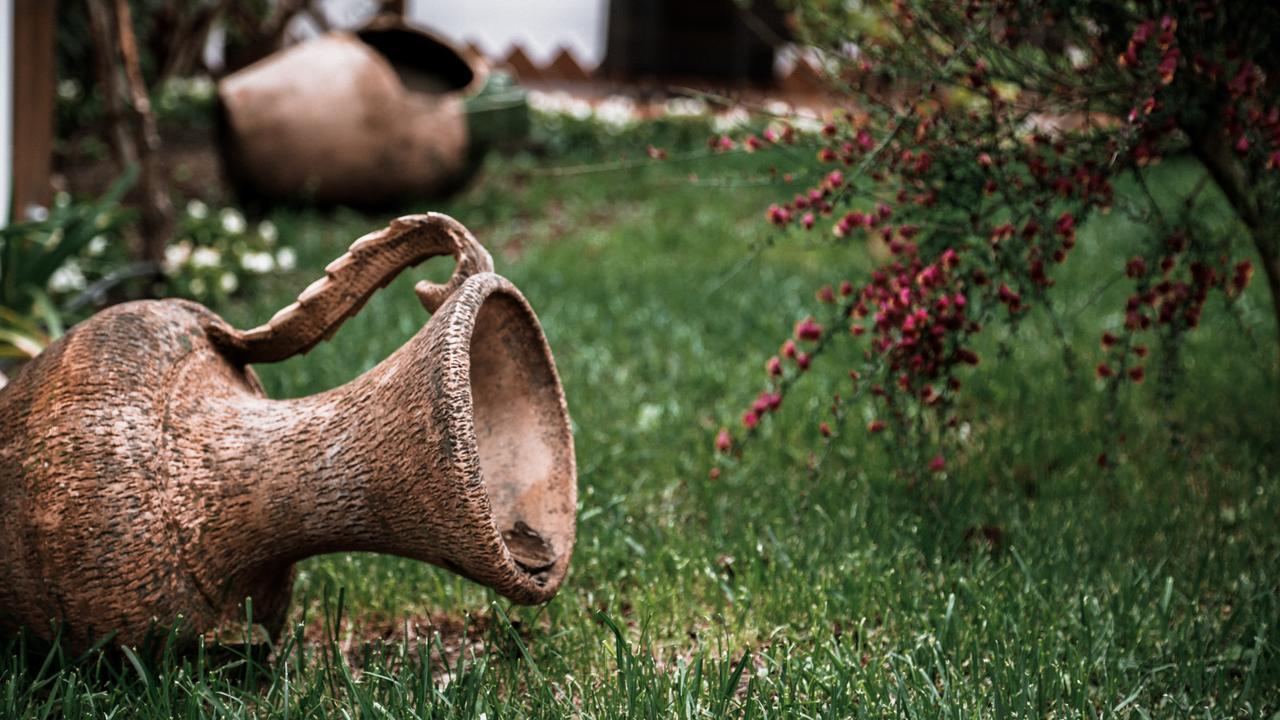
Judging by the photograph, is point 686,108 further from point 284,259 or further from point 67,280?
point 67,280

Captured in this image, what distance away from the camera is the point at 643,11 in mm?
10969

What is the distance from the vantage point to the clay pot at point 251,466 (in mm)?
1488

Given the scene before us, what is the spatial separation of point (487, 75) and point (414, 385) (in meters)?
5.33

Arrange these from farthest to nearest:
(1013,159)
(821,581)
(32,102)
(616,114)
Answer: (616,114)
(32,102)
(1013,159)
(821,581)

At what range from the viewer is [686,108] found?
8.84 m

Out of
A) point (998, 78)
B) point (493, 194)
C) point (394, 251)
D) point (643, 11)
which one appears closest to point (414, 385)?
point (394, 251)

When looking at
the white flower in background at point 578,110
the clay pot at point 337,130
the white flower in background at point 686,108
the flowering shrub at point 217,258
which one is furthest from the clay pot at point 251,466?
the white flower in background at point 686,108

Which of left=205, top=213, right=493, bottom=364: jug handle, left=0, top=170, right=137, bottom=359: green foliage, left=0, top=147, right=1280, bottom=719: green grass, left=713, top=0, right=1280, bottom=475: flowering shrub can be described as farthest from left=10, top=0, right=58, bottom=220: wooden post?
left=713, top=0, right=1280, bottom=475: flowering shrub

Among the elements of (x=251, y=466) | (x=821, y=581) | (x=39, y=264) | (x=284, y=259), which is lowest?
(x=284, y=259)

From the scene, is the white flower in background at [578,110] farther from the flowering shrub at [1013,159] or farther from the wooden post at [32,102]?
the flowering shrub at [1013,159]

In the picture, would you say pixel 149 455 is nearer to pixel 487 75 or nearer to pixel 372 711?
pixel 372 711

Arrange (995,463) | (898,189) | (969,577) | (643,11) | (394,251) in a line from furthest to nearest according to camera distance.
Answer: (643,11) < (995,463) < (898,189) < (969,577) < (394,251)

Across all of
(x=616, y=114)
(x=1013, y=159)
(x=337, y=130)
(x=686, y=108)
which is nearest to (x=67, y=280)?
(x=337, y=130)

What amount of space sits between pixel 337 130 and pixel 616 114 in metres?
2.94
